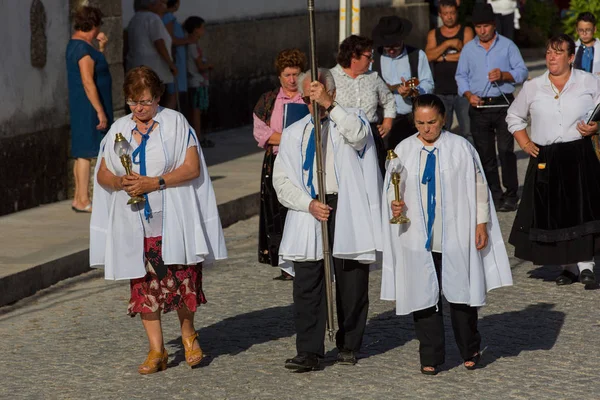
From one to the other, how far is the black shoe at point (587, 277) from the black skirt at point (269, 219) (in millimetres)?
2022

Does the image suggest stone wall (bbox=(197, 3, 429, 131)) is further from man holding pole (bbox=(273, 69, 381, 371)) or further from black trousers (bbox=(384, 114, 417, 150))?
man holding pole (bbox=(273, 69, 381, 371))

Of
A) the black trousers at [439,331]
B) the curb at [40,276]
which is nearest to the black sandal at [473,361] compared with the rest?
the black trousers at [439,331]

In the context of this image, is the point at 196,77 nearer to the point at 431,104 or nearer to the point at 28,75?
the point at 28,75

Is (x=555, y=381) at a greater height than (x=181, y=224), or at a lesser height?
lesser

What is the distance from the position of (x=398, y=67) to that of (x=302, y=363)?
4798 mm

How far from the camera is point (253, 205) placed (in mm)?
12969

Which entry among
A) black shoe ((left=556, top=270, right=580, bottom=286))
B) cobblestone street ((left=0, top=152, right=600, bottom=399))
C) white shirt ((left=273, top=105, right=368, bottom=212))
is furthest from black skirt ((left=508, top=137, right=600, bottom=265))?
white shirt ((left=273, top=105, right=368, bottom=212))

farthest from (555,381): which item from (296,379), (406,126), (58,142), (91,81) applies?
(58,142)

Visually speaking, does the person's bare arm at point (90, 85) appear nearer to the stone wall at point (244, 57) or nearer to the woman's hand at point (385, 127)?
the woman's hand at point (385, 127)

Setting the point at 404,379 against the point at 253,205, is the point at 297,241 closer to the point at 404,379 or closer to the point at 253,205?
the point at 404,379

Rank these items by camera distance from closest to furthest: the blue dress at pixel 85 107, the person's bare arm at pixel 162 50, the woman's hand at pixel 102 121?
1. the woman's hand at pixel 102 121
2. the blue dress at pixel 85 107
3. the person's bare arm at pixel 162 50

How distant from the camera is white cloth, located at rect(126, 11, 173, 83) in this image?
1521 cm

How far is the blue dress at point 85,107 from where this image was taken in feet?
39.1

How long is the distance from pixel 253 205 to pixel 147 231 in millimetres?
5781
